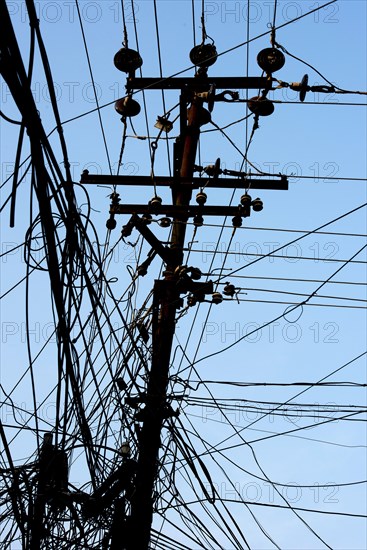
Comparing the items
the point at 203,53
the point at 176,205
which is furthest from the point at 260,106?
the point at 176,205

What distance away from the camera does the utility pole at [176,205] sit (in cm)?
756

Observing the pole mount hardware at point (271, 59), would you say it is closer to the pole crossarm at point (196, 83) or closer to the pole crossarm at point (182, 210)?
the pole crossarm at point (196, 83)

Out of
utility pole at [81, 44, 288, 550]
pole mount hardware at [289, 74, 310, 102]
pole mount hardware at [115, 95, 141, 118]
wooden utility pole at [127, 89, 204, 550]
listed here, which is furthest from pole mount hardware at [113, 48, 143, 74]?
pole mount hardware at [289, 74, 310, 102]

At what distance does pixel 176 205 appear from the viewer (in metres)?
8.49

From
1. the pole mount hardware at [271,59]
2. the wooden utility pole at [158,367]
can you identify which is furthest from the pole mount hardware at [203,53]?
the pole mount hardware at [271,59]

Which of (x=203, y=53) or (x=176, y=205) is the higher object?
(x=203, y=53)

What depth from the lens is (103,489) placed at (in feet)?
22.3

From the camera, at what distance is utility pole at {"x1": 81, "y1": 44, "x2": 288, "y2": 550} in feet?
24.8

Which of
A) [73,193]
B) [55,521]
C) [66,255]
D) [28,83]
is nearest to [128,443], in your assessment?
[55,521]

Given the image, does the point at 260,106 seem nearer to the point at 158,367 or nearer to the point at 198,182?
the point at 198,182

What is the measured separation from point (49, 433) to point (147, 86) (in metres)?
4.19

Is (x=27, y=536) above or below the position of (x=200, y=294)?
below

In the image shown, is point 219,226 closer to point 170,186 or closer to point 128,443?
point 170,186

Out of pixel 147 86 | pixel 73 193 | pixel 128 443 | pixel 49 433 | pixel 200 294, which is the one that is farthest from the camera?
pixel 147 86
